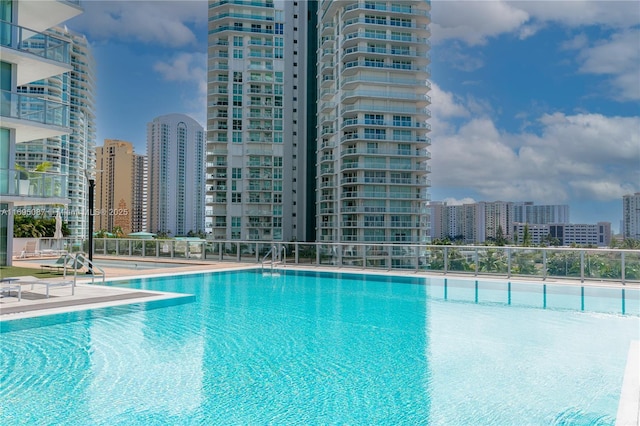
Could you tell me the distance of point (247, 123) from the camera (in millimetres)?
60125

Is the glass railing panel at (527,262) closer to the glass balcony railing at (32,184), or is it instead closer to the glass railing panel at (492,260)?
the glass railing panel at (492,260)

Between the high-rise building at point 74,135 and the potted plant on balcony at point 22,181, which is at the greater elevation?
the high-rise building at point 74,135

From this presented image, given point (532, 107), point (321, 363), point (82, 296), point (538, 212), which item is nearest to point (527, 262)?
point (321, 363)

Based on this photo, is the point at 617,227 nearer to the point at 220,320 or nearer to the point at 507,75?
the point at 507,75

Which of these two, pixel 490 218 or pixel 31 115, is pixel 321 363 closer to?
pixel 31 115

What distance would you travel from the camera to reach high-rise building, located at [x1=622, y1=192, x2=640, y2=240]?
76.1 meters

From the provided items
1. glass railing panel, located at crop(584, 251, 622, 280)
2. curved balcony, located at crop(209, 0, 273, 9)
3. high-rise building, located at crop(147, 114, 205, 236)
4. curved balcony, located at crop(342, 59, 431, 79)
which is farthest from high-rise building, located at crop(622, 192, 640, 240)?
high-rise building, located at crop(147, 114, 205, 236)

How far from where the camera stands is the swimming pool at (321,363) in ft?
17.0

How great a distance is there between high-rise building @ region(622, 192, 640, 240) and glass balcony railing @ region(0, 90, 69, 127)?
255ft

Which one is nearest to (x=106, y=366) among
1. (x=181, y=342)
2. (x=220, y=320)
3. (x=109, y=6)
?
(x=181, y=342)

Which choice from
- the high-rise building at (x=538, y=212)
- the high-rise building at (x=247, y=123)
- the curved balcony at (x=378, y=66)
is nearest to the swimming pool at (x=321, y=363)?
the curved balcony at (x=378, y=66)

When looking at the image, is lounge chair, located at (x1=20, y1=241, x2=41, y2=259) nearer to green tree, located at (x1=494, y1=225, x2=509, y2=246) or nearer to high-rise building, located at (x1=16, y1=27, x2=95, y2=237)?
high-rise building, located at (x1=16, y1=27, x2=95, y2=237)

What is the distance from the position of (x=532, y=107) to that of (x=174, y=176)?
279ft

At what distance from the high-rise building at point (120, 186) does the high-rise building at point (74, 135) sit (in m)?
7.98
